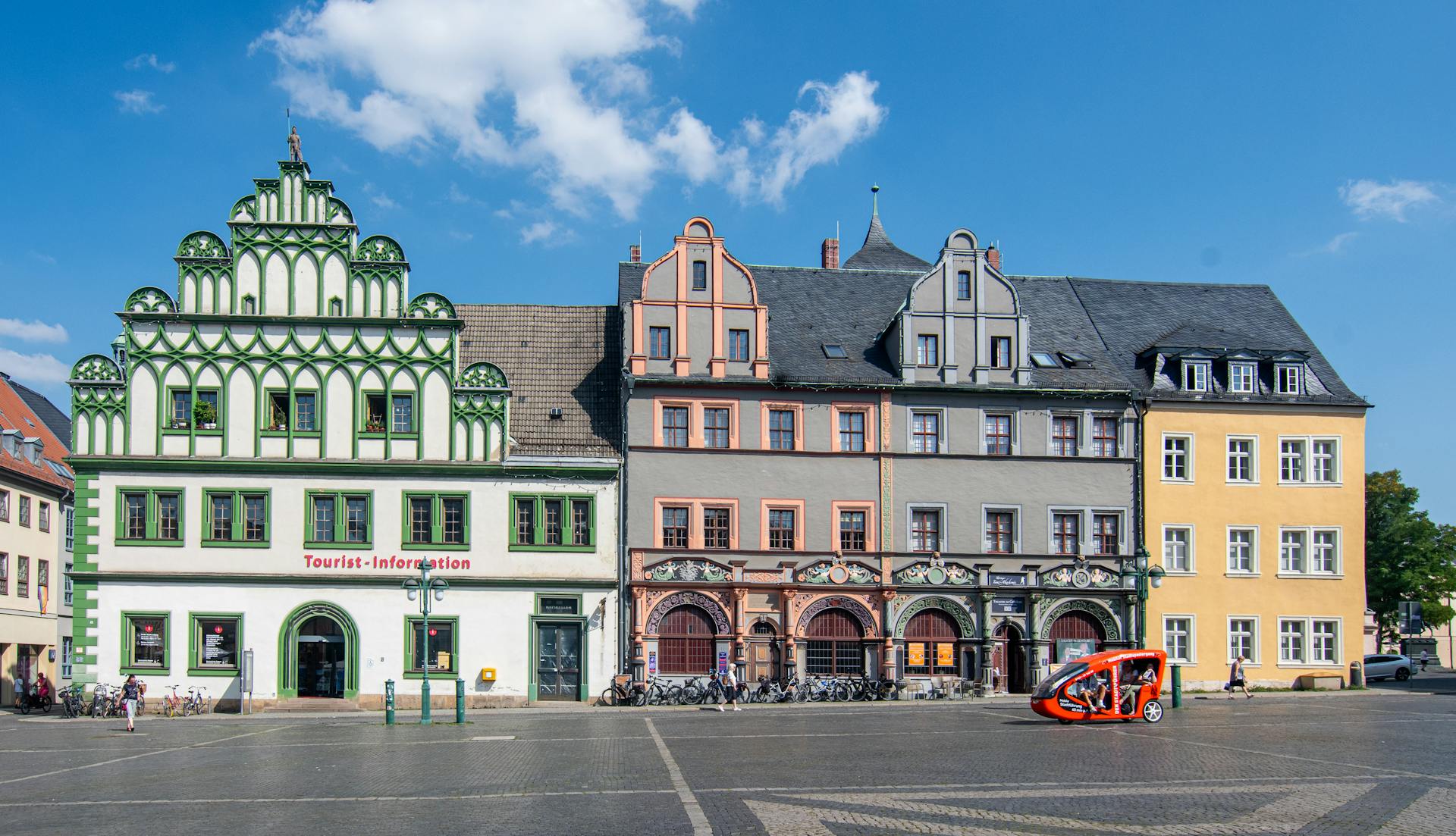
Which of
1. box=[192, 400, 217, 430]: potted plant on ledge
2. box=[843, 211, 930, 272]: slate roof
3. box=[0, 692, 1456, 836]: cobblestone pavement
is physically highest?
box=[843, 211, 930, 272]: slate roof

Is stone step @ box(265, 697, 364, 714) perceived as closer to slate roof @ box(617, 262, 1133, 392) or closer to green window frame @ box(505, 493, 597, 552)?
green window frame @ box(505, 493, 597, 552)

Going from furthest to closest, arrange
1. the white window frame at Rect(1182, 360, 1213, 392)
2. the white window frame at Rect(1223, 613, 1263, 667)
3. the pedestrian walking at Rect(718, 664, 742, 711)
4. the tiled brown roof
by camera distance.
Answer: the tiled brown roof
the white window frame at Rect(1182, 360, 1213, 392)
the white window frame at Rect(1223, 613, 1263, 667)
the pedestrian walking at Rect(718, 664, 742, 711)

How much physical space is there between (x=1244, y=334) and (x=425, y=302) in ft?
101

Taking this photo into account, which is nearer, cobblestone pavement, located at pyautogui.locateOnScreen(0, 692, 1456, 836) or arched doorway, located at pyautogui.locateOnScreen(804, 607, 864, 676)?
cobblestone pavement, located at pyautogui.locateOnScreen(0, 692, 1456, 836)

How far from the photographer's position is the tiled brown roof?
56.9 metres

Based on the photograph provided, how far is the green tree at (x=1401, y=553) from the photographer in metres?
72.7

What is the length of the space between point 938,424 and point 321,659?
73.9 ft

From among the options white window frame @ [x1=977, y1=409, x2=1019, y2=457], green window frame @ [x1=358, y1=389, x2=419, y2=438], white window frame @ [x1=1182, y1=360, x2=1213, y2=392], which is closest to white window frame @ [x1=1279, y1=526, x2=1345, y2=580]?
white window frame @ [x1=1182, y1=360, x2=1213, y2=392]

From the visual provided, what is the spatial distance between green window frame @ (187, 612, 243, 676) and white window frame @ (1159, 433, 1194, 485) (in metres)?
32.4

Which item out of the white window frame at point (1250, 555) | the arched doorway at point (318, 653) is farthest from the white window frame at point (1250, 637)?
the arched doorway at point (318, 653)

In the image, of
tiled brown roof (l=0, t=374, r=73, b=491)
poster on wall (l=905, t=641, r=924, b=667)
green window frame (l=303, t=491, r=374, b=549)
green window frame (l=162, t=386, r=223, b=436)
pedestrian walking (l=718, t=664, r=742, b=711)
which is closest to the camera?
pedestrian walking (l=718, t=664, r=742, b=711)

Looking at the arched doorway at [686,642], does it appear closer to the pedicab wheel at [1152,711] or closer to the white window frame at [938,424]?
the white window frame at [938,424]

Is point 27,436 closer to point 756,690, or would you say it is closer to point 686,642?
point 686,642

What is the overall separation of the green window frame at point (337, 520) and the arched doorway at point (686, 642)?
10.2 m
